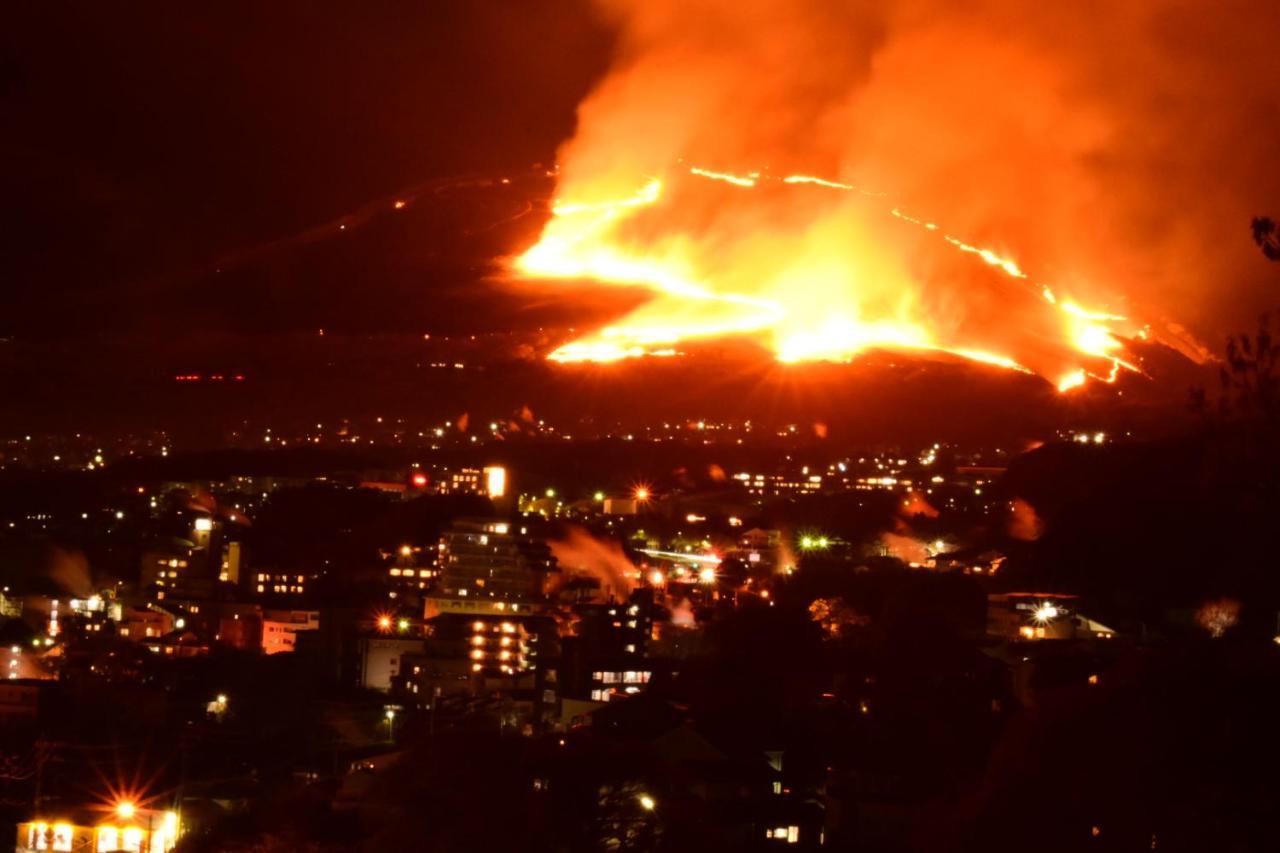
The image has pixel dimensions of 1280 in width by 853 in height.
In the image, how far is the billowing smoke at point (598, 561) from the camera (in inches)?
739

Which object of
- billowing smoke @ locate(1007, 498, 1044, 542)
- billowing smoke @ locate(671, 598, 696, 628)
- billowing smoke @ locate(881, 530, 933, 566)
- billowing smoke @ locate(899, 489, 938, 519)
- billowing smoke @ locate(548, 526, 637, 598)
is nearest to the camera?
billowing smoke @ locate(671, 598, 696, 628)

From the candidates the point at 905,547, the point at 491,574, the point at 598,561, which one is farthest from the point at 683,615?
the point at 905,547

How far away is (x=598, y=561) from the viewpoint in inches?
763

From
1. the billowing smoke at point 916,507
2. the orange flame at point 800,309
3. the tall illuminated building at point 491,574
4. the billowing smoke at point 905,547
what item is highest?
the orange flame at point 800,309

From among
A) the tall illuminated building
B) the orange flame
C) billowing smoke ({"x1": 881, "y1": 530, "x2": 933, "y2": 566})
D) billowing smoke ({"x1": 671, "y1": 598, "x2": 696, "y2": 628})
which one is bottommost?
billowing smoke ({"x1": 671, "y1": 598, "x2": 696, "y2": 628})

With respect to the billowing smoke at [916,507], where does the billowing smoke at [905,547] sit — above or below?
below

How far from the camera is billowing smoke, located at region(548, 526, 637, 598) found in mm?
18766

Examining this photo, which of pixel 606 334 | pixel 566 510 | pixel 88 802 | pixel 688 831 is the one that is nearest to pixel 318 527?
pixel 566 510

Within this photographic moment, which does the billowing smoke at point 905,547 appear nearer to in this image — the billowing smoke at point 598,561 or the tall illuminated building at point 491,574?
the billowing smoke at point 598,561

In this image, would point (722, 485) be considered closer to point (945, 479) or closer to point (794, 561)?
point (945, 479)

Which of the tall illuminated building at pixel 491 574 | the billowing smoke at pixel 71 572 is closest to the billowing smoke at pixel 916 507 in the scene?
the tall illuminated building at pixel 491 574

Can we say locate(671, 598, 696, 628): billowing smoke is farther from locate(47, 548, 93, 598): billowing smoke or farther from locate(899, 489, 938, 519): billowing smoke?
locate(47, 548, 93, 598): billowing smoke

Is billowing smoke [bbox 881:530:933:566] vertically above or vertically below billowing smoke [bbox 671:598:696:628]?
above

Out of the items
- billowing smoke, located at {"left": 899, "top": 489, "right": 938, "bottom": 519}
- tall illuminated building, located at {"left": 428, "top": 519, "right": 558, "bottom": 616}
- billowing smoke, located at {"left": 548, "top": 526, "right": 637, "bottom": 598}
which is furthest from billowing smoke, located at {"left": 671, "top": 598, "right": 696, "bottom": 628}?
billowing smoke, located at {"left": 899, "top": 489, "right": 938, "bottom": 519}
